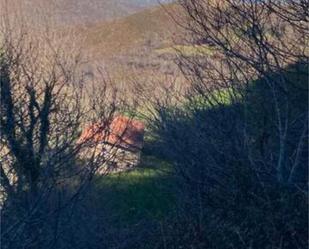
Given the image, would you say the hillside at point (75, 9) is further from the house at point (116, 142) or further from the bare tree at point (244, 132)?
the bare tree at point (244, 132)

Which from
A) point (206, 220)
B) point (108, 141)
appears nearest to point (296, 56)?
point (206, 220)

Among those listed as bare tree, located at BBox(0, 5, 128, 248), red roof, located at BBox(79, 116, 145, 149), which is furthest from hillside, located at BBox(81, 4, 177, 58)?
bare tree, located at BBox(0, 5, 128, 248)

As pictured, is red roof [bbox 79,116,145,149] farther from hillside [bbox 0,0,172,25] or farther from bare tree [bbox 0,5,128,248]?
hillside [bbox 0,0,172,25]

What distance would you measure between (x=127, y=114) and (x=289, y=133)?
463cm

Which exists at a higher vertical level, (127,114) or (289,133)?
(127,114)

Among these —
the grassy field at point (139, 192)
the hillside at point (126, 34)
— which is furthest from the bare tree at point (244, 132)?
the hillside at point (126, 34)

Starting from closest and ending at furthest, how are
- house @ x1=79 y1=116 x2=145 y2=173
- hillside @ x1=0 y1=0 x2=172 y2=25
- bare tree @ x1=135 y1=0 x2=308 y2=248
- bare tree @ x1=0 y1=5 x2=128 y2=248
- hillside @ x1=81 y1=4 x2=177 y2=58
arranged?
1. bare tree @ x1=135 y1=0 x2=308 y2=248
2. bare tree @ x1=0 y1=5 x2=128 y2=248
3. house @ x1=79 y1=116 x2=145 y2=173
4. hillside @ x1=0 y1=0 x2=172 y2=25
5. hillside @ x1=81 y1=4 x2=177 y2=58

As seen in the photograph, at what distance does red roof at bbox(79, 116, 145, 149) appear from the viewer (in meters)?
8.38

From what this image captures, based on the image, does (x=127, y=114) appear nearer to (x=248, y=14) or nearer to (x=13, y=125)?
(x=13, y=125)

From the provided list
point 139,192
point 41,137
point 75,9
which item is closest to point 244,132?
point 41,137

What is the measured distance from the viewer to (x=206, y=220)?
5.83 m

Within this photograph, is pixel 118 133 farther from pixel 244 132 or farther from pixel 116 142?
pixel 244 132

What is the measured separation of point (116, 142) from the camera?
9.12m

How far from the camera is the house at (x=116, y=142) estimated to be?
8.34 m
